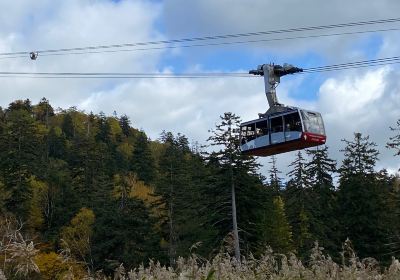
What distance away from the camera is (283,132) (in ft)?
96.4

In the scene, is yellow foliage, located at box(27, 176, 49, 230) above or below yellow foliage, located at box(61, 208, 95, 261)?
above

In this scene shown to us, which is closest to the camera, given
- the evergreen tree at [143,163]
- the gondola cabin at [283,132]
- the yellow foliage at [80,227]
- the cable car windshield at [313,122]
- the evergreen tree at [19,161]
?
the gondola cabin at [283,132]

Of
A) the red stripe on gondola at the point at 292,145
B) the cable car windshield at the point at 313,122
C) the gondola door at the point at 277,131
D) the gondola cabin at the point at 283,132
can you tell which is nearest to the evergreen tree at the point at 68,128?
the gondola cabin at the point at 283,132

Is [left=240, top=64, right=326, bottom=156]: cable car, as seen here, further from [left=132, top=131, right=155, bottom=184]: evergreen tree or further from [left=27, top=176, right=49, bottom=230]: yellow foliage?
[left=132, top=131, right=155, bottom=184]: evergreen tree

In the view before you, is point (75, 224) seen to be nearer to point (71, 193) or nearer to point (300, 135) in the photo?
point (71, 193)

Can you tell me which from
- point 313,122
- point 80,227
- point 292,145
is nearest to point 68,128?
point 80,227

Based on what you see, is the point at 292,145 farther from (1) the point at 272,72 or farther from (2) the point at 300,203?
(2) the point at 300,203

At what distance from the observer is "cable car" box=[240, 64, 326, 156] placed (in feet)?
92.3

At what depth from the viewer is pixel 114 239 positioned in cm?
6003

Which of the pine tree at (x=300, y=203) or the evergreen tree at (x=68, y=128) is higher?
the evergreen tree at (x=68, y=128)

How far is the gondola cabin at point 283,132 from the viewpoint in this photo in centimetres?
2912

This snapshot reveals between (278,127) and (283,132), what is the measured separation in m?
0.37

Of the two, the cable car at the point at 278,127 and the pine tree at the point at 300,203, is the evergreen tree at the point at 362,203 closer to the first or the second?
the pine tree at the point at 300,203

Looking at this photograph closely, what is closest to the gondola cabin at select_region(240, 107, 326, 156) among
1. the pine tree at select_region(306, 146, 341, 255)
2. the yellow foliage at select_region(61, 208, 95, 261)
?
the pine tree at select_region(306, 146, 341, 255)
